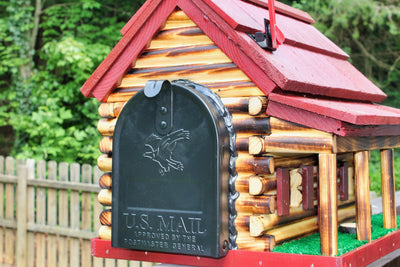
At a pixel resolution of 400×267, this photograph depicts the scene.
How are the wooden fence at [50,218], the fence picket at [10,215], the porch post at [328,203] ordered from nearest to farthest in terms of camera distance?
the porch post at [328,203] < the wooden fence at [50,218] < the fence picket at [10,215]

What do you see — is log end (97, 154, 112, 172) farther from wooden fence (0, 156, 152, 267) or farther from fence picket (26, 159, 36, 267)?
fence picket (26, 159, 36, 267)

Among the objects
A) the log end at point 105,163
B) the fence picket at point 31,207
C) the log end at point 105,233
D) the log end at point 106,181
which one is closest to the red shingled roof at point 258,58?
the log end at point 105,163

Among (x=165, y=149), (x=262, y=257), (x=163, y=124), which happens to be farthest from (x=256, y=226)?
(x=163, y=124)

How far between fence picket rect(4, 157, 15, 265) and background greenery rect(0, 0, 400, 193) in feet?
4.82

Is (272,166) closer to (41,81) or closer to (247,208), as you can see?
(247,208)

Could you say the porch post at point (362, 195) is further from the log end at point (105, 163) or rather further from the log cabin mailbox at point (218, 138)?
the log end at point (105, 163)

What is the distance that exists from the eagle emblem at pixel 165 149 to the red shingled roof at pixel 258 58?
555 mm

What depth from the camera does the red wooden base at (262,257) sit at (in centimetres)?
293

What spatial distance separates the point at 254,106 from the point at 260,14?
103cm

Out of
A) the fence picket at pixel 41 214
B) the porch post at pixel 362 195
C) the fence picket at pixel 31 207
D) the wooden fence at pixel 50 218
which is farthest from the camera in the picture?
the fence picket at pixel 31 207

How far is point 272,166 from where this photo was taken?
311cm

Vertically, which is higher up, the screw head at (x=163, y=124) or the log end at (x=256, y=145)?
the screw head at (x=163, y=124)

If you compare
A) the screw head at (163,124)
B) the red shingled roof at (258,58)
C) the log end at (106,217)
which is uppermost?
the red shingled roof at (258,58)

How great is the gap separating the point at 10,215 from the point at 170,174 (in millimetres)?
5554
